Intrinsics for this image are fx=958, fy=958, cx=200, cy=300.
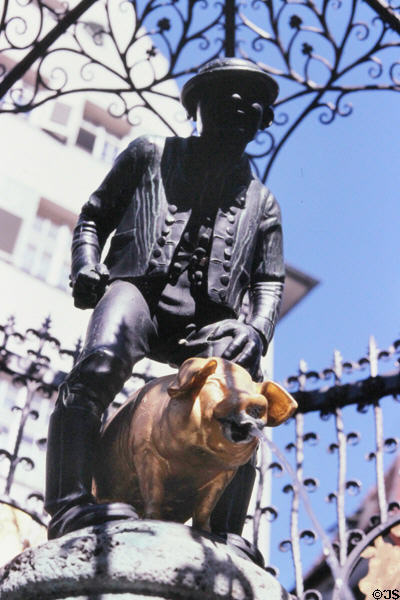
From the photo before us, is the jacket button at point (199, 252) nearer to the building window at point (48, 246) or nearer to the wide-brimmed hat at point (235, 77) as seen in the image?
the wide-brimmed hat at point (235, 77)

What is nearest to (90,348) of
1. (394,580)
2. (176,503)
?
(176,503)

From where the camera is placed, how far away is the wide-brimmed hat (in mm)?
3398

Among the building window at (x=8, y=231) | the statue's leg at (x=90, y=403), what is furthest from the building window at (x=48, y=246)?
the statue's leg at (x=90, y=403)

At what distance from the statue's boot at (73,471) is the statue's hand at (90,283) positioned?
41 cm

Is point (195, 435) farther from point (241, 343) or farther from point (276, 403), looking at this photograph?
point (241, 343)

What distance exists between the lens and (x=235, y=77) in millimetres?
3398

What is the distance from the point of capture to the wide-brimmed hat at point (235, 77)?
340 cm

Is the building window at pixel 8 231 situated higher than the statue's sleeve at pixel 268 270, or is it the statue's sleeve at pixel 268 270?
the building window at pixel 8 231

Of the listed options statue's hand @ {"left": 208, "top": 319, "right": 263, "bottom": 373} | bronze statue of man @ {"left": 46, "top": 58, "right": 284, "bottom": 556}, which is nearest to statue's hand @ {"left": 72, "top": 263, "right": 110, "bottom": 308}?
bronze statue of man @ {"left": 46, "top": 58, "right": 284, "bottom": 556}

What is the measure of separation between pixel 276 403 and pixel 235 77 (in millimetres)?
1277

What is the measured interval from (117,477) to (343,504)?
9.34ft

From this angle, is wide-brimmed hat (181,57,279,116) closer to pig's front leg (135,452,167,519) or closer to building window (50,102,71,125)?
pig's front leg (135,452,167,519)

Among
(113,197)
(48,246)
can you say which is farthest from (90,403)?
(48,246)

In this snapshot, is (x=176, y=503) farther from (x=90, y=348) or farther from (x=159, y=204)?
(x=159, y=204)
